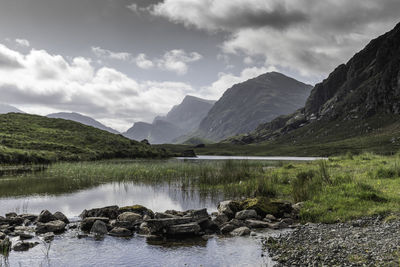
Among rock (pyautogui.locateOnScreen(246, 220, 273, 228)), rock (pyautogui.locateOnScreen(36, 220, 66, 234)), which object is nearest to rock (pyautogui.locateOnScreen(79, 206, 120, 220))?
rock (pyautogui.locateOnScreen(36, 220, 66, 234))

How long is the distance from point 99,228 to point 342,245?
1242cm

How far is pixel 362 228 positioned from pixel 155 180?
2882cm

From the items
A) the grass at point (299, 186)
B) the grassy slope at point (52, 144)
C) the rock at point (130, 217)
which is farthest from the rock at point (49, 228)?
the grassy slope at point (52, 144)

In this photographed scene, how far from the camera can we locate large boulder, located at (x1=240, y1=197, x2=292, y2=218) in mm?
19688

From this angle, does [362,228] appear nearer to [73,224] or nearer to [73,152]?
[73,224]

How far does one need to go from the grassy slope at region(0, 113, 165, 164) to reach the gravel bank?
216ft

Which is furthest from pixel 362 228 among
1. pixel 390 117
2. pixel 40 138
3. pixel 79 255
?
pixel 390 117

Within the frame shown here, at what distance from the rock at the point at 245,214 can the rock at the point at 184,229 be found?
3.75m

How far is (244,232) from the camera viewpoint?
16.2 metres

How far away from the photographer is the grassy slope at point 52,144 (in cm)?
7011

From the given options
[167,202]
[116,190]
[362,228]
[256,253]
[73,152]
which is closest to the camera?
[256,253]

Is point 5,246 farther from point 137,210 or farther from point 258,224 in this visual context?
point 258,224

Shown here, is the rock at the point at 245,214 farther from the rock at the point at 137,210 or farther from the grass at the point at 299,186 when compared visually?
the rock at the point at 137,210

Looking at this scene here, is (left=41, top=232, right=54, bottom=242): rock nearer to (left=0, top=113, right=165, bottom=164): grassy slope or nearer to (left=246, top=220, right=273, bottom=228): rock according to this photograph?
(left=246, top=220, right=273, bottom=228): rock
